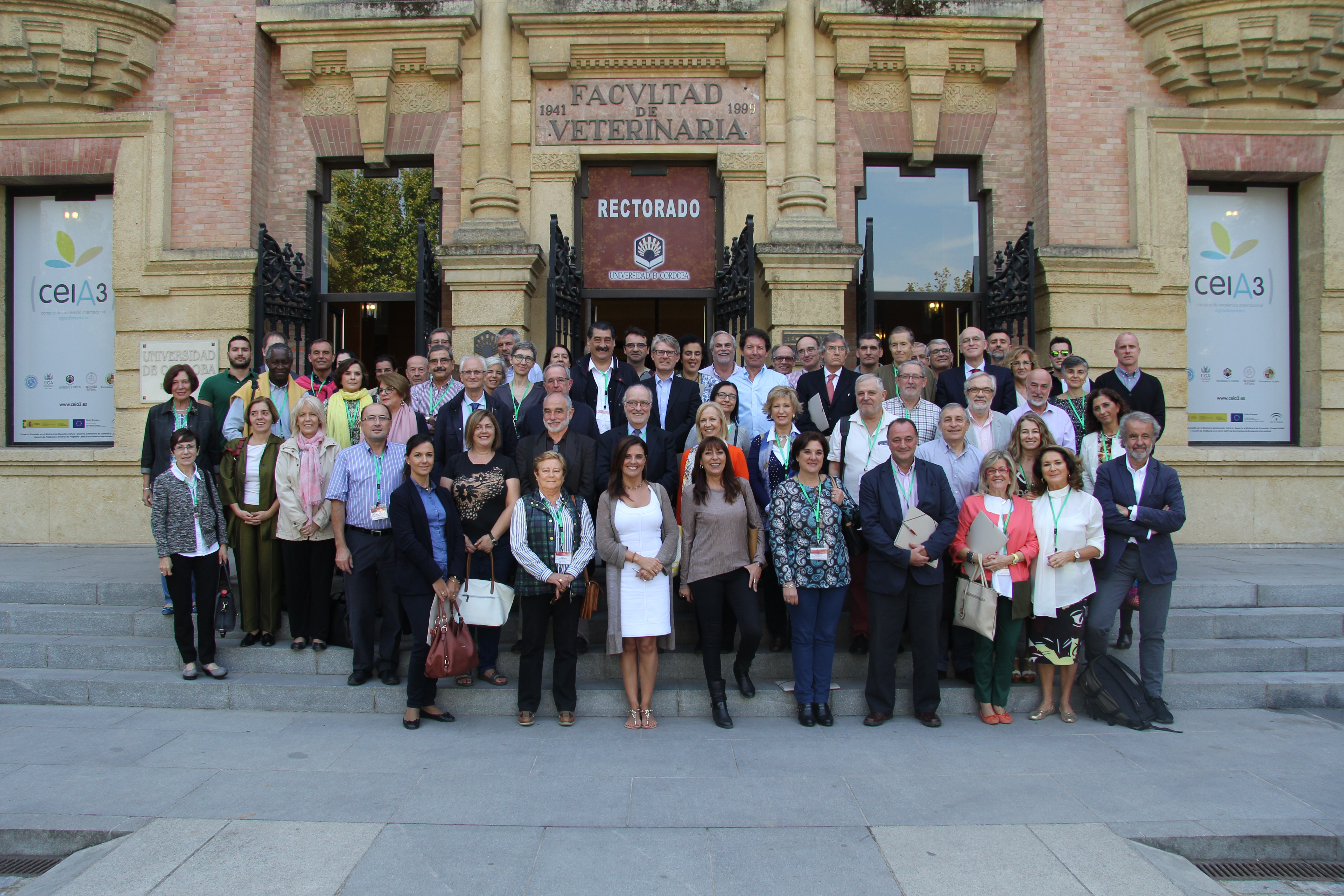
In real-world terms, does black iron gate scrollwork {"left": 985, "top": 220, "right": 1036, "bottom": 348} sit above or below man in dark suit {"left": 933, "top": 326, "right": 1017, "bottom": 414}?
above

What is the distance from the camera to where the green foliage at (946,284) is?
10453 millimetres

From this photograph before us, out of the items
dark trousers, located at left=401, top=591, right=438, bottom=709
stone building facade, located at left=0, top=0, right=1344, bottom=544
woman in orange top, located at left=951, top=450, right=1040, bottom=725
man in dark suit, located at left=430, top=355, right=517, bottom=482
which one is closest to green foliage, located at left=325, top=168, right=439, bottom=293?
Result: stone building facade, located at left=0, top=0, right=1344, bottom=544

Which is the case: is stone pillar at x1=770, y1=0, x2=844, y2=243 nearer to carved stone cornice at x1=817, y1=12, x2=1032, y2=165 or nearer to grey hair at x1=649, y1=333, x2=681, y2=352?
carved stone cornice at x1=817, y1=12, x2=1032, y2=165

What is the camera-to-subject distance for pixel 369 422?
18.7 ft

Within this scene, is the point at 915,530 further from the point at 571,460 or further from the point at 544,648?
the point at 544,648

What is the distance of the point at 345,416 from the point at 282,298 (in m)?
3.85

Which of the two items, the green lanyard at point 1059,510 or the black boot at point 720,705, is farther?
the green lanyard at point 1059,510

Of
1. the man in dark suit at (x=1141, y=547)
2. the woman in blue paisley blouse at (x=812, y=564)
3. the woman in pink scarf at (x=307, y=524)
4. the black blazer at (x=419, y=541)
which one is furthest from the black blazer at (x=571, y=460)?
the man in dark suit at (x=1141, y=547)

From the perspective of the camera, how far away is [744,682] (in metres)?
5.68

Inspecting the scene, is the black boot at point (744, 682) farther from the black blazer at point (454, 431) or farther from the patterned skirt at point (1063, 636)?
the black blazer at point (454, 431)

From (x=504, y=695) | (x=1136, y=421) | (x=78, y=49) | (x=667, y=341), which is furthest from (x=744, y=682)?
(x=78, y=49)

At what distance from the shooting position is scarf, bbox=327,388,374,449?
658 cm

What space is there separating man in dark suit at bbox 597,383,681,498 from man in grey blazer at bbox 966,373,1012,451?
2.24 meters

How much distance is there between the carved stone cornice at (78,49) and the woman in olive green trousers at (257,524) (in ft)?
20.1
